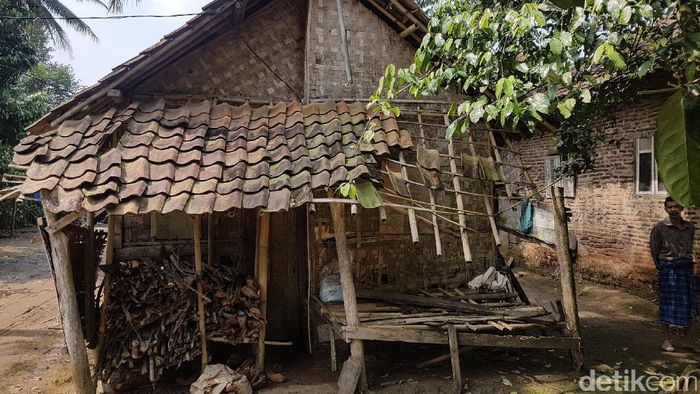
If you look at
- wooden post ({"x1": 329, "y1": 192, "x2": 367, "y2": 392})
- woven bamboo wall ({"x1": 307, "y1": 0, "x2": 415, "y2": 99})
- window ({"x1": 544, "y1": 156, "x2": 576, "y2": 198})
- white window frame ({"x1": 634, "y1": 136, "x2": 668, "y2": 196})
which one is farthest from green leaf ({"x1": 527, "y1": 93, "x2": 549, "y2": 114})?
window ({"x1": 544, "y1": 156, "x2": 576, "y2": 198})

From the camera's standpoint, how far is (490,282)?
21.3 ft

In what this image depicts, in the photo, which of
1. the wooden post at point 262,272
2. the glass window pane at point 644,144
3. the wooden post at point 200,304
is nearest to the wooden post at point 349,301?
the wooden post at point 262,272

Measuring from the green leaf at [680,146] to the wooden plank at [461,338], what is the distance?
374 centimetres

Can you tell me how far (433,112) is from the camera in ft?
20.4

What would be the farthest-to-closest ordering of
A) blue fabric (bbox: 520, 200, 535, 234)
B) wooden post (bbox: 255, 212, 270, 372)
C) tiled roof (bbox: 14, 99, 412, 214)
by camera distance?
blue fabric (bbox: 520, 200, 535, 234) → wooden post (bbox: 255, 212, 270, 372) → tiled roof (bbox: 14, 99, 412, 214)

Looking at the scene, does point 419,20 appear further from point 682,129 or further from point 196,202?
point 682,129

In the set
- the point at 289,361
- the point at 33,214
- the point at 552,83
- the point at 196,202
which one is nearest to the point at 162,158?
the point at 196,202

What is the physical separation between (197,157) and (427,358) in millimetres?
4135

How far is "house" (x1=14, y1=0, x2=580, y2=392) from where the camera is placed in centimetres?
414

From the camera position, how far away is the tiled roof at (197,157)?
12.8 feet

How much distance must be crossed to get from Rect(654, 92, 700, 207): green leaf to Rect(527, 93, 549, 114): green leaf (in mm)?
1587

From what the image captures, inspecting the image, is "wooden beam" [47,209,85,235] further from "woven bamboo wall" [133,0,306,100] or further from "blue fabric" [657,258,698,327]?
"blue fabric" [657,258,698,327]

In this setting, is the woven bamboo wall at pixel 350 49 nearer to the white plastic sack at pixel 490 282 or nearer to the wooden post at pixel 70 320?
the white plastic sack at pixel 490 282

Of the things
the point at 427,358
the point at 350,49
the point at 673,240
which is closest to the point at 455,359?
the point at 427,358
